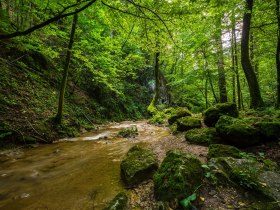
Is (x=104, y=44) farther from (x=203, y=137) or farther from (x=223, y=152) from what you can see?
(x=223, y=152)

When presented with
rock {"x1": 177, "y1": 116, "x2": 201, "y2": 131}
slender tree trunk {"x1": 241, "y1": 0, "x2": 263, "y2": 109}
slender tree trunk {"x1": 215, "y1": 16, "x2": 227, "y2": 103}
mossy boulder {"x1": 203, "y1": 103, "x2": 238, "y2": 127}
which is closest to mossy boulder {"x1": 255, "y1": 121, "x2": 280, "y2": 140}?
mossy boulder {"x1": 203, "y1": 103, "x2": 238, "y2": 127}

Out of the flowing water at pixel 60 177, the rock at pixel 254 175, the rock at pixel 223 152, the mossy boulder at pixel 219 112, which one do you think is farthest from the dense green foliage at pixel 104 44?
the rock at pixel 254 175

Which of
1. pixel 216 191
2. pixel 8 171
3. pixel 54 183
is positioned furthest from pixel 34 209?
pixel 216 191

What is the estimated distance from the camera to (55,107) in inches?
364

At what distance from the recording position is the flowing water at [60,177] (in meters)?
2.95

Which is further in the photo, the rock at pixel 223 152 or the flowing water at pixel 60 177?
the rock at pixel 223 152

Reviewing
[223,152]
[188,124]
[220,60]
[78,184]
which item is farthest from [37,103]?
[220,60]

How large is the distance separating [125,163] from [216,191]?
5.99 ft

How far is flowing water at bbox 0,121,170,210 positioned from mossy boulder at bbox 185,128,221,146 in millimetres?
2102

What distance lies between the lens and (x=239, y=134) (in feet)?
14.2

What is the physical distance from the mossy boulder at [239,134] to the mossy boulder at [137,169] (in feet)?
6.89

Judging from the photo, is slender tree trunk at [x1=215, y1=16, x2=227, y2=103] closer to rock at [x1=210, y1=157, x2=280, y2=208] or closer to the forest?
the forest

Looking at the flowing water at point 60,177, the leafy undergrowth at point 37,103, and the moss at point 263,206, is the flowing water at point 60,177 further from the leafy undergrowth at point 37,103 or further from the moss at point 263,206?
the moss at point 263,206

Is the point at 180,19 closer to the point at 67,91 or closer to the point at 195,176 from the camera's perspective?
the point at 195,176
